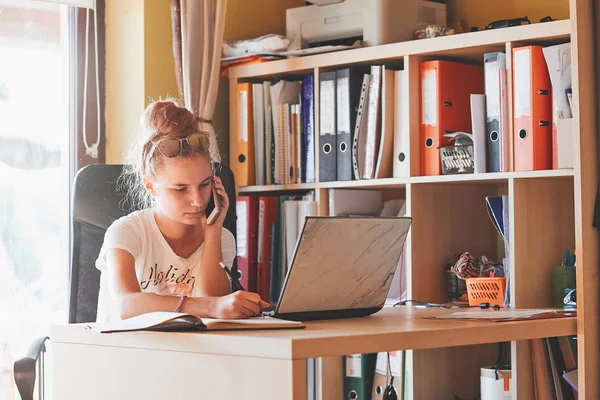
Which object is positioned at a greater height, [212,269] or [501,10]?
[501,10]

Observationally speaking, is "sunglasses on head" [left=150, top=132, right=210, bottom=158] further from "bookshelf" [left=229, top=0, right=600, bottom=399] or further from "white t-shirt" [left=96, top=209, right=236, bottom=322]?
"bookshelf" [left=229, top=0, right=600, bottom=399]

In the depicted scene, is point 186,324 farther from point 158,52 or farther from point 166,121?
point 158,52

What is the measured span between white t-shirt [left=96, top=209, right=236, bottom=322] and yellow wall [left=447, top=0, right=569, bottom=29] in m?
1.37

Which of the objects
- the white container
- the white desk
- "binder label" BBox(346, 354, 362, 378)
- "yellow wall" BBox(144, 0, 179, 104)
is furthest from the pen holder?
"yellow wall" BBox(144, 0, 179, 104)

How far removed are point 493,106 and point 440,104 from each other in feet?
0.57

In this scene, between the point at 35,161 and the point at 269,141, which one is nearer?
the point at 35,161

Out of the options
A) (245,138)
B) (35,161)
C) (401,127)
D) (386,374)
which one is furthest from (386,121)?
(35,161)

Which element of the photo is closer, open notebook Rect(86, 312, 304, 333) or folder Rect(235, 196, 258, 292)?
open notebook Rect(86, 312, 304, 333)

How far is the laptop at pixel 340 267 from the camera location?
194 centimetres

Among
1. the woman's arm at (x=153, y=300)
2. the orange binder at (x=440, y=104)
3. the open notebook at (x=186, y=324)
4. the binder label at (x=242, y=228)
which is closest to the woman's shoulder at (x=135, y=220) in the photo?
the woman's arm at (x=153, y=300)

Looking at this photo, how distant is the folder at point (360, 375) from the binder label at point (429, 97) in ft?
2.54

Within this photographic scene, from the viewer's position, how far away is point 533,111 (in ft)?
8.63

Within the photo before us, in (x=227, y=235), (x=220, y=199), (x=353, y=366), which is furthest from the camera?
(x=353, y=366)

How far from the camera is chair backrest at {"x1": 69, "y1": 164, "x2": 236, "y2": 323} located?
2.46 m
